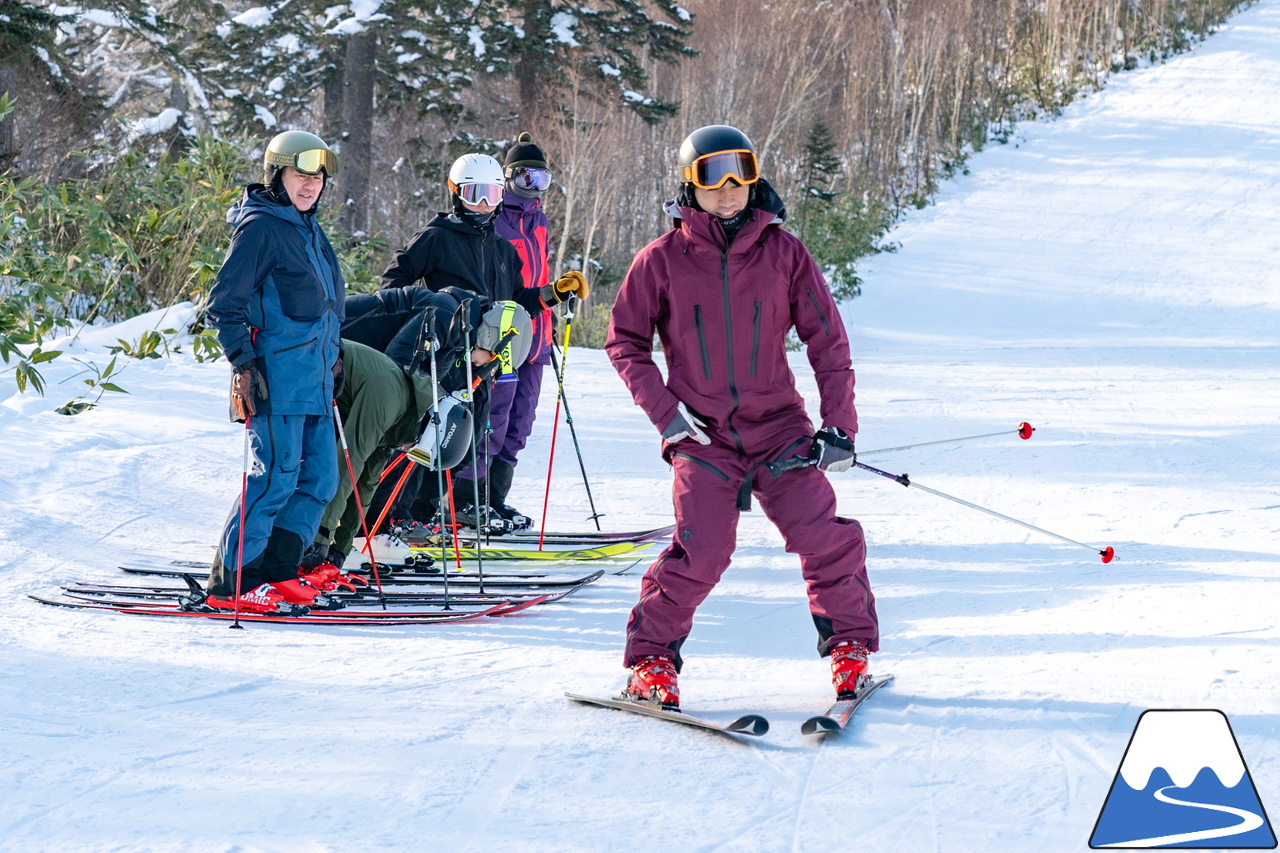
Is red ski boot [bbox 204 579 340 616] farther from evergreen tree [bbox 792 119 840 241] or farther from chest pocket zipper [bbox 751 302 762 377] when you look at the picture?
evergreen tree [bbox 792 119 840 241]

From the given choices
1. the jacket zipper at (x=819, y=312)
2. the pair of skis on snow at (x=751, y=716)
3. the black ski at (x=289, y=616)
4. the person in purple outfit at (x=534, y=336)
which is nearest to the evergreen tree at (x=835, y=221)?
the person in purple outfit at (x=534, y=336)

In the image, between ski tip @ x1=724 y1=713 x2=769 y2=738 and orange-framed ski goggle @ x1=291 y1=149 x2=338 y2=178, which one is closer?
ski tip @ x1=724 y1=713 x2=769 y2=738

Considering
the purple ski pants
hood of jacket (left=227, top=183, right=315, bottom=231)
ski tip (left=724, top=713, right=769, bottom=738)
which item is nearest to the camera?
ski tip (left=724, top=713, right=769, bottom=738)

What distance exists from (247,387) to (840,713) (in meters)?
2.38

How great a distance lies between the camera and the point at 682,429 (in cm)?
338

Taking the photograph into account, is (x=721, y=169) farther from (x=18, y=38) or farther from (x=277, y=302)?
(x=18, y=38)

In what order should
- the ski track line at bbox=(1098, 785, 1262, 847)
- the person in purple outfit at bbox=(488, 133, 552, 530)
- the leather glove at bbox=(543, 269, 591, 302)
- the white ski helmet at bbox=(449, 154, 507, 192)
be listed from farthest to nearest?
the person in purple outfit at bbox=(488, 133, 552, 530) → the white ski helmet at bbox=(449, 154, 507, 192) → the leather glove at bbox=(543, 269, 591, 302) → the ski track line at bbox=(1098, 785, 1262, 847)

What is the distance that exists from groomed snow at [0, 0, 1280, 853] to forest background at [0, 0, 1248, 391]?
111 cm

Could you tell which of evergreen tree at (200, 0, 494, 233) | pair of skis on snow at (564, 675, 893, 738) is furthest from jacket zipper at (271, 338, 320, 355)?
evergreen tree at (200, 0, 494, 233)

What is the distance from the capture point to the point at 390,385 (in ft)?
16.6

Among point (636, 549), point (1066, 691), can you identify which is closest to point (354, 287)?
point (636, 549)

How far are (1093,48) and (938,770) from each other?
23.8 meters

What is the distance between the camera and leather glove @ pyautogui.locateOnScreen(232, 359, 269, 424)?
169 inches

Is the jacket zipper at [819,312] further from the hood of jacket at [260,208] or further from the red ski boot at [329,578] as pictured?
the red ski boot at [329,578]
